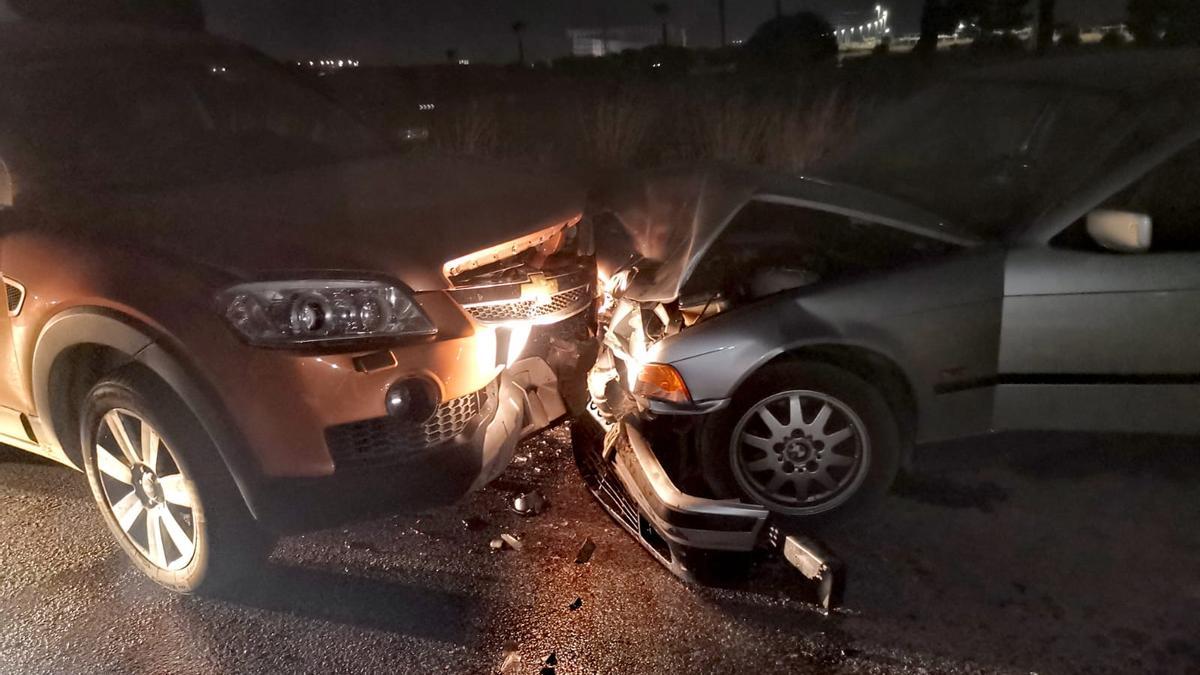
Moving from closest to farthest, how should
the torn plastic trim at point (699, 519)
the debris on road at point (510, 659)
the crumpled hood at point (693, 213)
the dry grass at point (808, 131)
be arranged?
the debris on road at point (510, 659) < the torn plastic trim at point (699, 519) < the crumpled hood at point (693, 213) < the dry grass at point (808, 131)

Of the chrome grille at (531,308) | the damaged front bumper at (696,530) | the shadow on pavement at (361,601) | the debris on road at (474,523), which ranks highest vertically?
the chrome grille at (531,308)

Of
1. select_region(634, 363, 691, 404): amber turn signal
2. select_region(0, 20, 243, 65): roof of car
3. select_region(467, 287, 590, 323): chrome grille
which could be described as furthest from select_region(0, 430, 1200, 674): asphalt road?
select_region(0, 20, 243, 65): roof of car

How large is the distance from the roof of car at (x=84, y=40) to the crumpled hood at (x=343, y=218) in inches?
45.5

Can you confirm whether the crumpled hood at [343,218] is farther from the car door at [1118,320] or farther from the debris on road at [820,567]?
the car door at [1118,320]

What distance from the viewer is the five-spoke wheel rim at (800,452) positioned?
368cm

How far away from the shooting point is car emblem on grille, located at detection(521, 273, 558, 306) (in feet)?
11.3

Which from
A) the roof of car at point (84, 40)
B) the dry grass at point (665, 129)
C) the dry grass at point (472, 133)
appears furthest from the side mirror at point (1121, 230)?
the dry grass at point (472, 133)

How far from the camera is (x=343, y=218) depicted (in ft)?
11.0

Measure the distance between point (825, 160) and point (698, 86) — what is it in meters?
12.4

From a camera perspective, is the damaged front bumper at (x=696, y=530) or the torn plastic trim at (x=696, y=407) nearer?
the damaged front bumper at (x=696, y=530)

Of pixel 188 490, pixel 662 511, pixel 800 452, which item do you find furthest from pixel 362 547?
pixel 800 452

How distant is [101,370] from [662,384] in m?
2.01

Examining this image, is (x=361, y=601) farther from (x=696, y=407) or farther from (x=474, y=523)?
(x=696, y=407)

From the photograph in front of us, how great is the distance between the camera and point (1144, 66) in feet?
14.0
